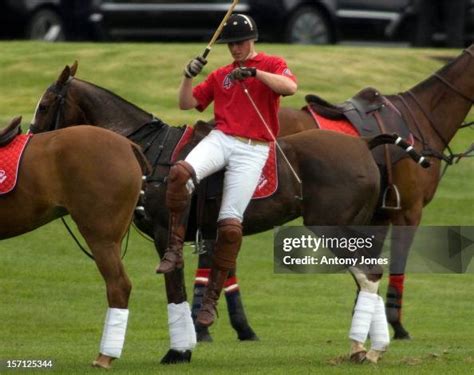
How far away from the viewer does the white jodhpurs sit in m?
12.3

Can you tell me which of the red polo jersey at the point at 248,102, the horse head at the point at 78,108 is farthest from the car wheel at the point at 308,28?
the red polo jersey at the point at 248,102

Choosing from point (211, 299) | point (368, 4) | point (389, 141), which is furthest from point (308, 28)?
point (211, 299)

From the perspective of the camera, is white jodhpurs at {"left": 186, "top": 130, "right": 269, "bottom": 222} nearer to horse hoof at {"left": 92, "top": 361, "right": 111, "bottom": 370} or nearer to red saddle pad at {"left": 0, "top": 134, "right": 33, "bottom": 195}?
red saddle pad at {"left": 0, "top": 134, "right": 33, "bottom": 195}

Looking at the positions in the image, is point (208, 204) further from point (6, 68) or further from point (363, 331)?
point (6, 68)

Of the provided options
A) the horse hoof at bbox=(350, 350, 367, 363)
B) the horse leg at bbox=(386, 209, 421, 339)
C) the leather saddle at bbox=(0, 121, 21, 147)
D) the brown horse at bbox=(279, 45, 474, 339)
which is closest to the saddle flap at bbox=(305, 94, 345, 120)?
the brown horse at bbox=(279, 45, 474, 339)

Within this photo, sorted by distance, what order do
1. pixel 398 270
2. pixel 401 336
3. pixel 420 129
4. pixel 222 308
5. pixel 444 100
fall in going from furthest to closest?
pixel 222 308
pixel 444 100
pixel 420 129
pixel 401 336
pixel 398 270

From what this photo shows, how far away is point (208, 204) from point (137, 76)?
44.1 feet

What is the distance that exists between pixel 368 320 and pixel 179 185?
1.71m

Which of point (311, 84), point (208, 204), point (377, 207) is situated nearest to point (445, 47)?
point (311, 84)

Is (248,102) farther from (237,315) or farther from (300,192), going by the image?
(237,315)

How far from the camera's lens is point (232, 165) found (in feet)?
40.7

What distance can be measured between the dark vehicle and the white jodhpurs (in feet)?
47.8

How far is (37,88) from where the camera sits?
2500cm

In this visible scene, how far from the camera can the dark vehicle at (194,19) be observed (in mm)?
27359
